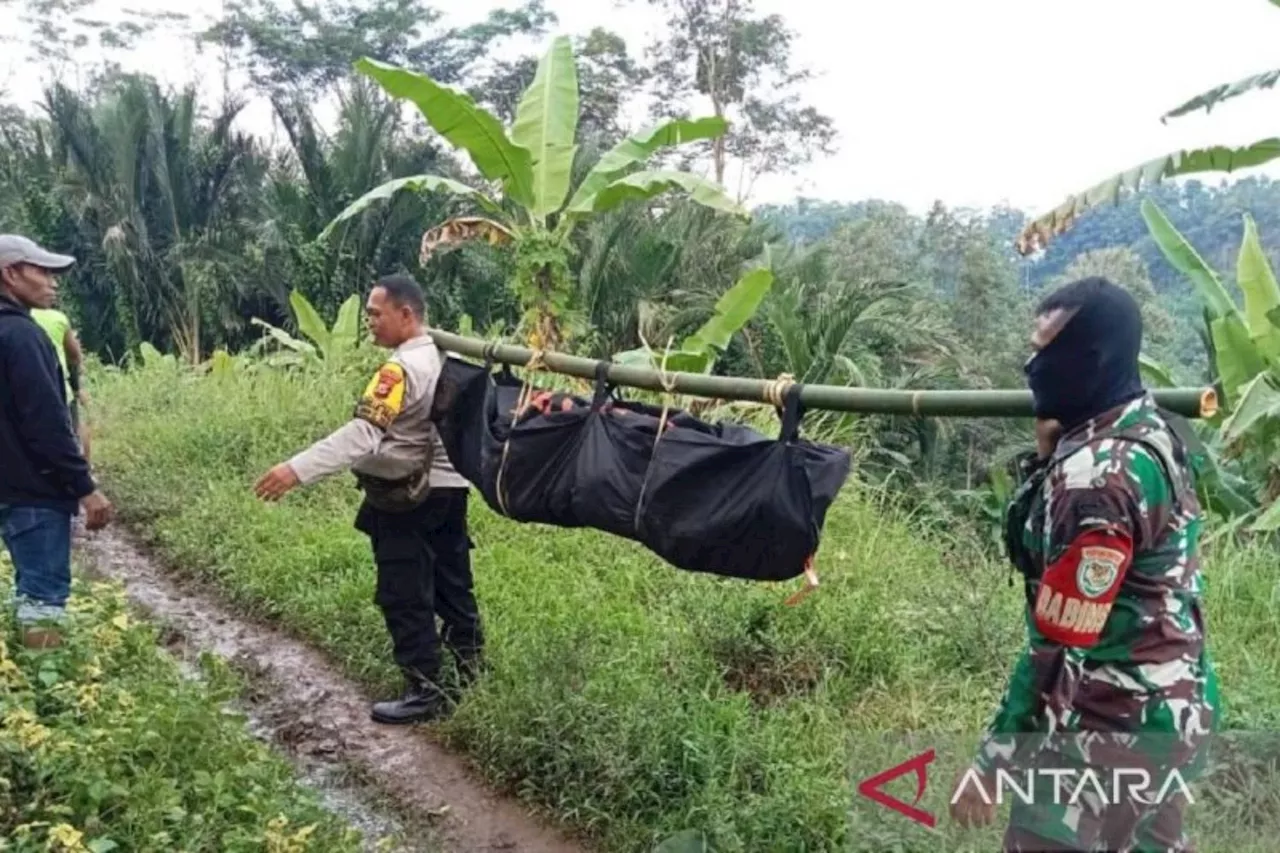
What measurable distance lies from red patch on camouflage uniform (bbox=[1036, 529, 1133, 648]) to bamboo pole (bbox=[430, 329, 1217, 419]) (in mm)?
359

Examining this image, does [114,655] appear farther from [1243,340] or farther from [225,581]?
[1243,340]

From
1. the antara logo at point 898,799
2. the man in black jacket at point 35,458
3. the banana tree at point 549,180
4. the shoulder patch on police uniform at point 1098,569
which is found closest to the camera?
the shoulder patch on police uniform at point 1098,569

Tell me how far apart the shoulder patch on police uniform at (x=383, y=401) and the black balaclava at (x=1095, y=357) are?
7.47 feet

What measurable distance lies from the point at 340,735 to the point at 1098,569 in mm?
3061

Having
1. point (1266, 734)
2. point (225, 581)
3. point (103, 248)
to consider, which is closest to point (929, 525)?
point (1266, 734)

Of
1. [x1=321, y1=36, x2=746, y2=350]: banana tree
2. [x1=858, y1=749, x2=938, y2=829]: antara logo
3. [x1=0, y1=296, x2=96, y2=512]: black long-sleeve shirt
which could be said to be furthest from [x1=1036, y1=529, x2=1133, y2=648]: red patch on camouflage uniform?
[x1=321, y1=36, x2=746, y2=350]: banana tree

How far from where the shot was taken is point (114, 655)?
12.8 ft

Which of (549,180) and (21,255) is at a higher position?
(549,180)

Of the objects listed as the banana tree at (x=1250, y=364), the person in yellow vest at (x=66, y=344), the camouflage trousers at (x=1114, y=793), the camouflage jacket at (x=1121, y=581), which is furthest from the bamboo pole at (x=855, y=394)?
the banana tree at (x=1250, y=364)

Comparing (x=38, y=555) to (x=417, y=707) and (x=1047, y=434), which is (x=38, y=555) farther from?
(x=1047, y=434)

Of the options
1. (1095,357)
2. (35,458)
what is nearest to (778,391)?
(1095,357)

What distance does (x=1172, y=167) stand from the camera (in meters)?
5.52

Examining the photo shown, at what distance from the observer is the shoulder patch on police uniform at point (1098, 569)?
1770 mm

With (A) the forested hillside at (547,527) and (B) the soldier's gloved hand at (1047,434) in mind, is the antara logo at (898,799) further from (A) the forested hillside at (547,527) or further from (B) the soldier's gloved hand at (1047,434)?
(B) the soldier's gloved hand at (1047,434)
